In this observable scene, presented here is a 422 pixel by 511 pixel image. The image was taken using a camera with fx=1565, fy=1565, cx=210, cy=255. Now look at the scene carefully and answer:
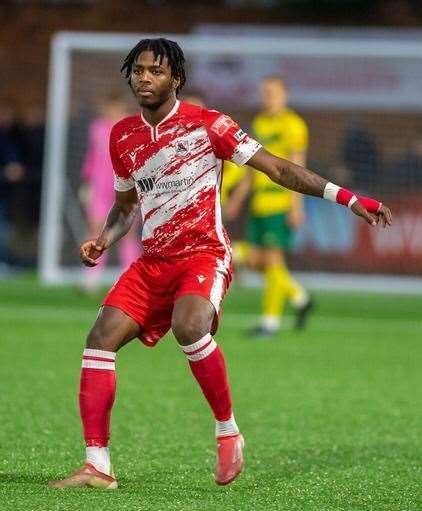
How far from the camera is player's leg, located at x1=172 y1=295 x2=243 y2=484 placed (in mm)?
6762

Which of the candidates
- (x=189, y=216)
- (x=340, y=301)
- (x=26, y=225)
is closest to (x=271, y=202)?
(x=340, y=301)

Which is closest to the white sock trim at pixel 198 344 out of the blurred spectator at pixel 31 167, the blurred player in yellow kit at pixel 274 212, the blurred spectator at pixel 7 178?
the blurred player in yellow kit at pixel 274 212

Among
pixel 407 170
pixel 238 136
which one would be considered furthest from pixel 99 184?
pixel 238 136

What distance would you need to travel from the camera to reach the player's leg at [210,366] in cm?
676

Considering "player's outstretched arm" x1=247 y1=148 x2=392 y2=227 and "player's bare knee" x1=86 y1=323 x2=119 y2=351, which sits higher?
"player's outstretched arm" x1=247 y1=148 x2=392 y2=227

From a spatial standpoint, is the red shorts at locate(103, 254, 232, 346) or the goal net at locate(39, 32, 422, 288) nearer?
the red shorts at locate(103, 254, 232, 346)

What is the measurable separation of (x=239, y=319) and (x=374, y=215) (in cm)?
939

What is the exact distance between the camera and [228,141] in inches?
275

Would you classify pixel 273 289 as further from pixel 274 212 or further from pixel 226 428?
pixel 226 428

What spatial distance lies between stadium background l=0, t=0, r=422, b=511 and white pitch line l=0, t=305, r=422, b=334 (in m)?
0.04

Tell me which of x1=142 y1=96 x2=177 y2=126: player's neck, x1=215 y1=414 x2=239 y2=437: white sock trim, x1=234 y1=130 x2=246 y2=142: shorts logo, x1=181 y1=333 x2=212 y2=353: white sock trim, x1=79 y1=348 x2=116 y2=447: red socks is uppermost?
x1=142 y1=96 x2=177 y2=126: player's neck

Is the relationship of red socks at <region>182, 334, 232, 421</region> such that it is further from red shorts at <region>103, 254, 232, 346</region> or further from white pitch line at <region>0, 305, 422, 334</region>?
white pitch line at <region>0, 305, 422, 334</region>

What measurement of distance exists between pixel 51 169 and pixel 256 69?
324 cm

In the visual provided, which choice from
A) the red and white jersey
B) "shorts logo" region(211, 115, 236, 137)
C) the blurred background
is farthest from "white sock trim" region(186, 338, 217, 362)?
the blurred background
